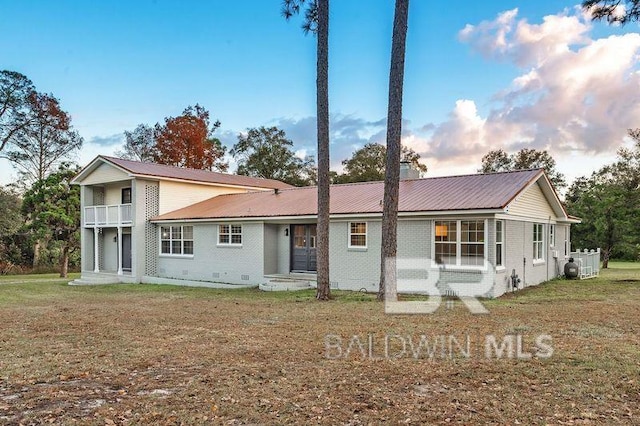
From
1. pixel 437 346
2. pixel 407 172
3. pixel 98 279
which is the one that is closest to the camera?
pixel 437 346

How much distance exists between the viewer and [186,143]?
145ft

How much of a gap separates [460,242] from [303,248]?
6.76 metres

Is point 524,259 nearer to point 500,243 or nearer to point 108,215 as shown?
point 500,243

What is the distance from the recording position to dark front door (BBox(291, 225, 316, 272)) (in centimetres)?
1905

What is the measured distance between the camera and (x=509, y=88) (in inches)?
752

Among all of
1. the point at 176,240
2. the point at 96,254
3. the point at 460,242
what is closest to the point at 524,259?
the point at 460,242

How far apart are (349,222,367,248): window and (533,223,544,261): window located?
6.59m

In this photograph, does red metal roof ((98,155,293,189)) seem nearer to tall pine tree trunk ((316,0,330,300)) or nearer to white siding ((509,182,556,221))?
tall pine tree trunk ((316,0,330,300))

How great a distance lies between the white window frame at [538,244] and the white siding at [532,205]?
1.28 ft

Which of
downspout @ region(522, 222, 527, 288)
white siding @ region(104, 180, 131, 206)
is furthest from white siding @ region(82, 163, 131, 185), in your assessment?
downspout @ region(522, 222, 527, 288)

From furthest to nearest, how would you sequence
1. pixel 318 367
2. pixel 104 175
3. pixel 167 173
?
pixel 104 175 → pixel 167 173 → pixel 318 367

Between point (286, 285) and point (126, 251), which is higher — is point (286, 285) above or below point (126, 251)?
below

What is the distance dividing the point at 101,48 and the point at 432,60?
46.3ft

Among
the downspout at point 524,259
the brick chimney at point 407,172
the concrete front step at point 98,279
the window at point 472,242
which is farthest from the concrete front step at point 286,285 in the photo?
the concrete front step at point 98,279
